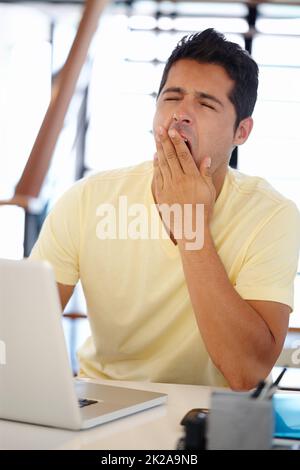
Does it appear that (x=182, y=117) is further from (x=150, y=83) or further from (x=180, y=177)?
(x=150, y=83)

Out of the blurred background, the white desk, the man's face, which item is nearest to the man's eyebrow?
the man's face

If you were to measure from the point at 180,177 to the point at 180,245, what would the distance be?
0.57 feet

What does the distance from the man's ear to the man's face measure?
8cm

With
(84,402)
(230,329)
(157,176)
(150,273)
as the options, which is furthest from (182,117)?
(84,402)

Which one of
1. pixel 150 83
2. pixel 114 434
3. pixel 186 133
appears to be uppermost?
pixel 150 83

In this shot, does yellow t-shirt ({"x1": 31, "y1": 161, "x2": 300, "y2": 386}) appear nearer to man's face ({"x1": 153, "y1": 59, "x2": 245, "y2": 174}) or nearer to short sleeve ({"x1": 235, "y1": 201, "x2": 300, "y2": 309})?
short sleeve ({"x1": 235, "y1": 201, "x2": 300, "y2": 309})

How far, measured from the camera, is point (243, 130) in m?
1.99

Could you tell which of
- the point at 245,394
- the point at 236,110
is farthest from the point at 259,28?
the point at 245,394

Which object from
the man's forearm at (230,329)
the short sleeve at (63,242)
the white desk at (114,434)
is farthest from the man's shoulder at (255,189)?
the white desk at (114,434)

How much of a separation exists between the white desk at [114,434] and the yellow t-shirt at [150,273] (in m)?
0.44

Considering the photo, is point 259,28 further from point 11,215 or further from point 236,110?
point 236,110

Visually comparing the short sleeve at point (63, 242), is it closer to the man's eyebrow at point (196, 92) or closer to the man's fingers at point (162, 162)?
the man's fingers at point (162, 162)

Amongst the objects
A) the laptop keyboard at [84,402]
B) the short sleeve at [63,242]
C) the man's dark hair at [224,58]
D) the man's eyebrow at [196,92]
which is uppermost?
the man's dark hair at [224,58]

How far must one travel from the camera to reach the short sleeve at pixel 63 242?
1785mm
